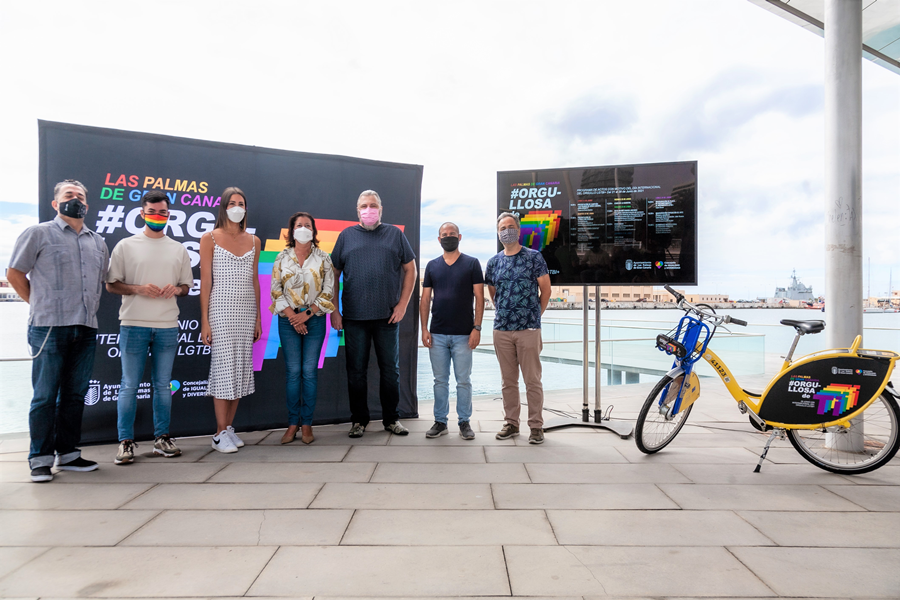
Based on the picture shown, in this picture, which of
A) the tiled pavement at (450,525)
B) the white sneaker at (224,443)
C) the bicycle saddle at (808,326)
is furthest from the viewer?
the white sneaker at (224,443)

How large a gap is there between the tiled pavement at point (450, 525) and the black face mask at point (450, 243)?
61.4 inches

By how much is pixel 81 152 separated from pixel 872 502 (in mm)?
5468

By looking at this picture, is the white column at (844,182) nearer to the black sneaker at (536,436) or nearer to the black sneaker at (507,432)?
the black sneaker at (536,436)

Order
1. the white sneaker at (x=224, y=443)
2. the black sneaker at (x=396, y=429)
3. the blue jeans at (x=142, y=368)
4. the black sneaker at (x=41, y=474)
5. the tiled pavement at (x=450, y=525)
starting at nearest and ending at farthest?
the tiled pavement at (x=450, y=525), the black sneaker at (x=41, y=474), the blue jeans at (x=142, y=368), the white sneaker at (x=224, y=443), the black sneaker at (x=396, y=429)

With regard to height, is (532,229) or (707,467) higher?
(532,229)

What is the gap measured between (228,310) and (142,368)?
656 mm

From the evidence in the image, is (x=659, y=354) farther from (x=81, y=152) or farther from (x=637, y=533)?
(x=81, y=152)

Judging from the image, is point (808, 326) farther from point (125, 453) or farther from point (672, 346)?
point (125, 453)

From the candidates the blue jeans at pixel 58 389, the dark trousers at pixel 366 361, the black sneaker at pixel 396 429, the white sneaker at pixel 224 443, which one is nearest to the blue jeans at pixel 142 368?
the blue jeans at pixel 58 389

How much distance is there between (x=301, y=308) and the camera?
3.61m

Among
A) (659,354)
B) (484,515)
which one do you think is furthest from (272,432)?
(659,354)

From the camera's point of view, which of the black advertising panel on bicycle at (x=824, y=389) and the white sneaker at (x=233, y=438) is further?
the white sneaker at (x=233, y=438)

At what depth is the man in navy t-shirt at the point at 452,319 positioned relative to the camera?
384cm

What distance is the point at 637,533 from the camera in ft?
7.09
